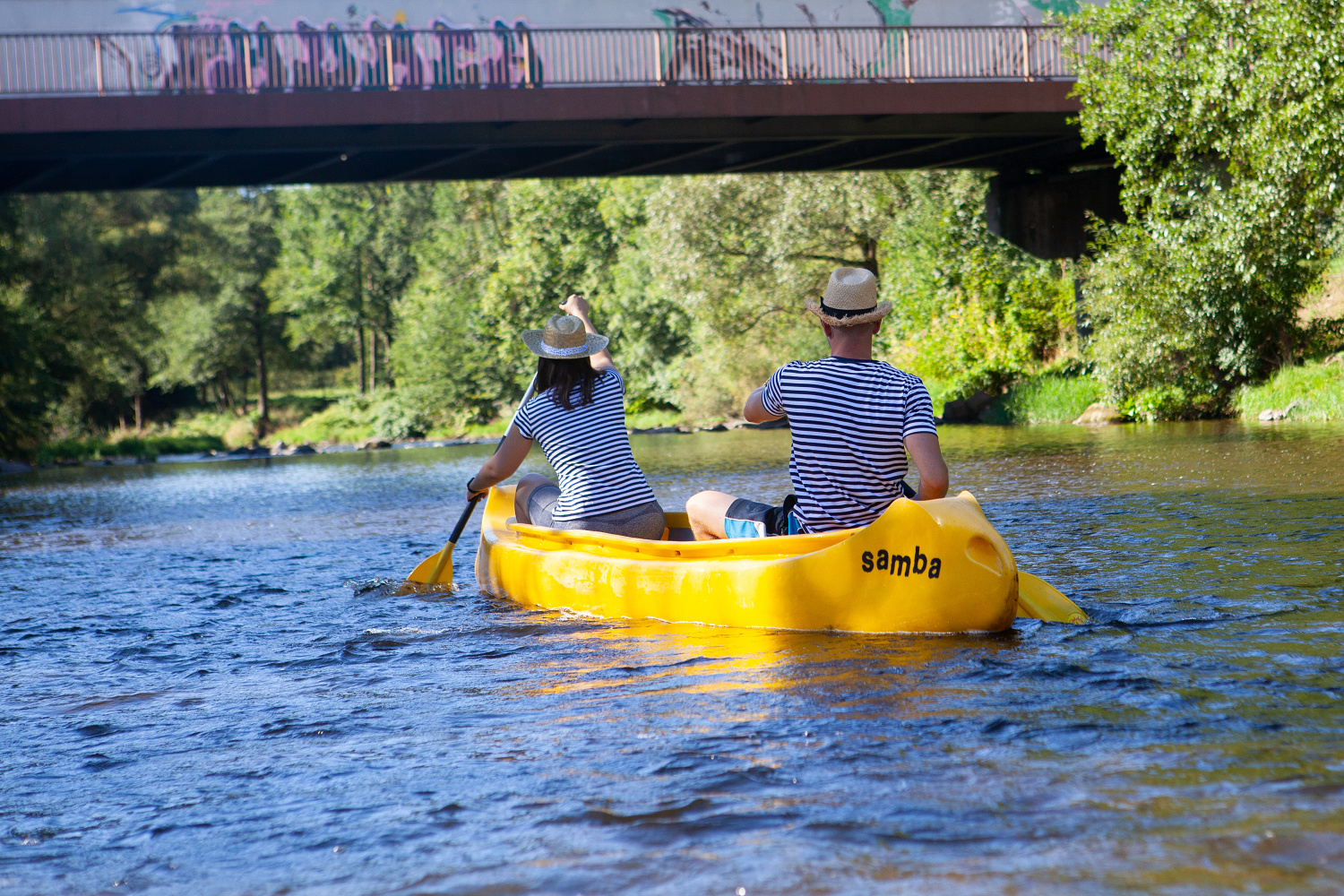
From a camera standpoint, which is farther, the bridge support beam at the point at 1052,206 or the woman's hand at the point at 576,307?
the bridge support beam at the point at 1052,206

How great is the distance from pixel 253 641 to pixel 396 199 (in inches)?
1983

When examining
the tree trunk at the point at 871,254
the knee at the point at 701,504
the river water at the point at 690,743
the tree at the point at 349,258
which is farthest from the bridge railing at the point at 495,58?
→ the tree at the point at 349,258

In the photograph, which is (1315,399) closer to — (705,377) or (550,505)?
(550,505)

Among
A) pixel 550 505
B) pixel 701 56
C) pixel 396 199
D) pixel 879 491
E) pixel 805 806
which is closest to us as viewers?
pixel 805 806

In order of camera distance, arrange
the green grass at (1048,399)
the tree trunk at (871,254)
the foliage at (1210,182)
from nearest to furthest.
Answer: the foliage at (1210,182)
the green grass at (1048,399)
the tree trunk at (871,254)

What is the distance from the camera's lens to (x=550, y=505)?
6.95 meters

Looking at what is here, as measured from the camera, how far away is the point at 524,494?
24.4ft

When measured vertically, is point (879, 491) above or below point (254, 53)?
below

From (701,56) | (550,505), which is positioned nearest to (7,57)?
(701,56)

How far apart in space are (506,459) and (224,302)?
4527cm

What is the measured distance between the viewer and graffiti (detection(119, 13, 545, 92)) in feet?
53.6

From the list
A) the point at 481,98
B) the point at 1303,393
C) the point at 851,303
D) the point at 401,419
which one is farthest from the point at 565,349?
the point at 401,419

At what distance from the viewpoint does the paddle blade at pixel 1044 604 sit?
195 inches

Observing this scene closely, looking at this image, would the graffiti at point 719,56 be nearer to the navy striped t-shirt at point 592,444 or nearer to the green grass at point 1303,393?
the green grass at point 1303,393
